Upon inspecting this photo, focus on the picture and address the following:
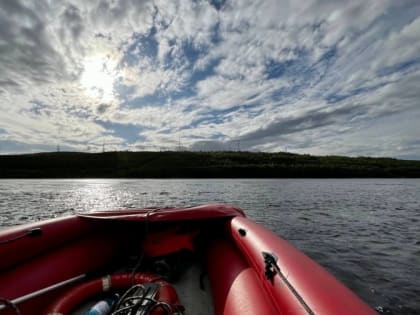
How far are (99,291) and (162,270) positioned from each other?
121 centimetres

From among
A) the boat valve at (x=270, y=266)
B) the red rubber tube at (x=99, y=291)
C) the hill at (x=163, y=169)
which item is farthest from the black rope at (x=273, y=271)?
the hill at (x=163, y=169)

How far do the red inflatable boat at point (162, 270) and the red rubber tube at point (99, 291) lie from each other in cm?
1

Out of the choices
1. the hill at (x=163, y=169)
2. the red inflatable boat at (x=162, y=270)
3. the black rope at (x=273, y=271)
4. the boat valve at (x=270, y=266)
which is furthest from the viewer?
the hill at (x=163, y=169)

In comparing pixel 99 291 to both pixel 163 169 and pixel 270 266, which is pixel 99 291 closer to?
pixel 270 266

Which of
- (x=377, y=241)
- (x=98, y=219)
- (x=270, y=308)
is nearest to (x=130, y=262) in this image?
(x=98, y=219)

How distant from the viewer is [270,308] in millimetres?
2191

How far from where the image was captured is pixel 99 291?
126 inches

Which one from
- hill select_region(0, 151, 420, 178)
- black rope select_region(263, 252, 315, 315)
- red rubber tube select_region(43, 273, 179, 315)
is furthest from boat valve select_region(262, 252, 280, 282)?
hill select_region(0, 151, 420, 178)

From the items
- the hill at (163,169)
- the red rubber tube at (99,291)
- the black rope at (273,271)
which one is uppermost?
the hill at (163,169)

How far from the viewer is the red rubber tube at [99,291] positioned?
2.76 metres

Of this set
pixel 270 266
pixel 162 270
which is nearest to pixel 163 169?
pixel 162 270

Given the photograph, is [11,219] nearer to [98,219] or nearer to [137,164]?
[98,219]

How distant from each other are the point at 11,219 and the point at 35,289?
30.1 ft

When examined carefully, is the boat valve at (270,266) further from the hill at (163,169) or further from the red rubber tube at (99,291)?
the hill at (163,169)
